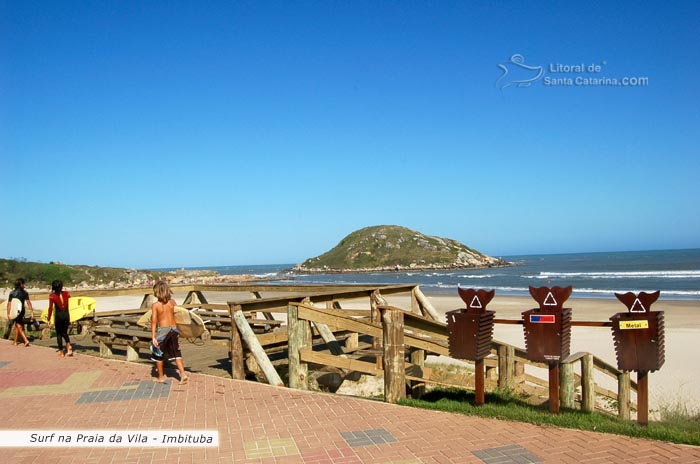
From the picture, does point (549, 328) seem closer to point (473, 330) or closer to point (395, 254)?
point (473, 330)

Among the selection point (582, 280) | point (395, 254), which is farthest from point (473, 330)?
point (395, 254)

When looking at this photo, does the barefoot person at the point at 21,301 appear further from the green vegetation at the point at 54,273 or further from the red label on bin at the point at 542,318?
the green vegetation at the point at 54,273

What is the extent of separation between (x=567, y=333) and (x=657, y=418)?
4369 mm

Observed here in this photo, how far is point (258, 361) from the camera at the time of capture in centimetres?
730

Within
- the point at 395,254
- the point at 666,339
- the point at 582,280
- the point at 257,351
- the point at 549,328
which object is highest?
the point at 395,254

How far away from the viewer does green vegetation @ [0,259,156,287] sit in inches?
1687

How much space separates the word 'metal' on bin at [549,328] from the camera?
18.3ft

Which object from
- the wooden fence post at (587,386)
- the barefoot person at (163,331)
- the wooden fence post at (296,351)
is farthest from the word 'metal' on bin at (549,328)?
the barefoot person at (163,331)

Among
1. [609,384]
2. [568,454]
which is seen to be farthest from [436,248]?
[568,454]

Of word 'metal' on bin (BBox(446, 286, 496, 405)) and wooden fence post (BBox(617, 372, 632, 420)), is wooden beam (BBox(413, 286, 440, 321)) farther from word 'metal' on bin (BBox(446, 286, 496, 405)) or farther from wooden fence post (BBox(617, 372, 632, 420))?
word 'metal' on bin (BBox(446, 286, 496, 405))

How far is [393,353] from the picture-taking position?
6234mm

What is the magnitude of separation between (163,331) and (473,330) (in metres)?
4.30

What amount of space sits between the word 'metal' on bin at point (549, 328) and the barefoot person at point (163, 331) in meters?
4.50
